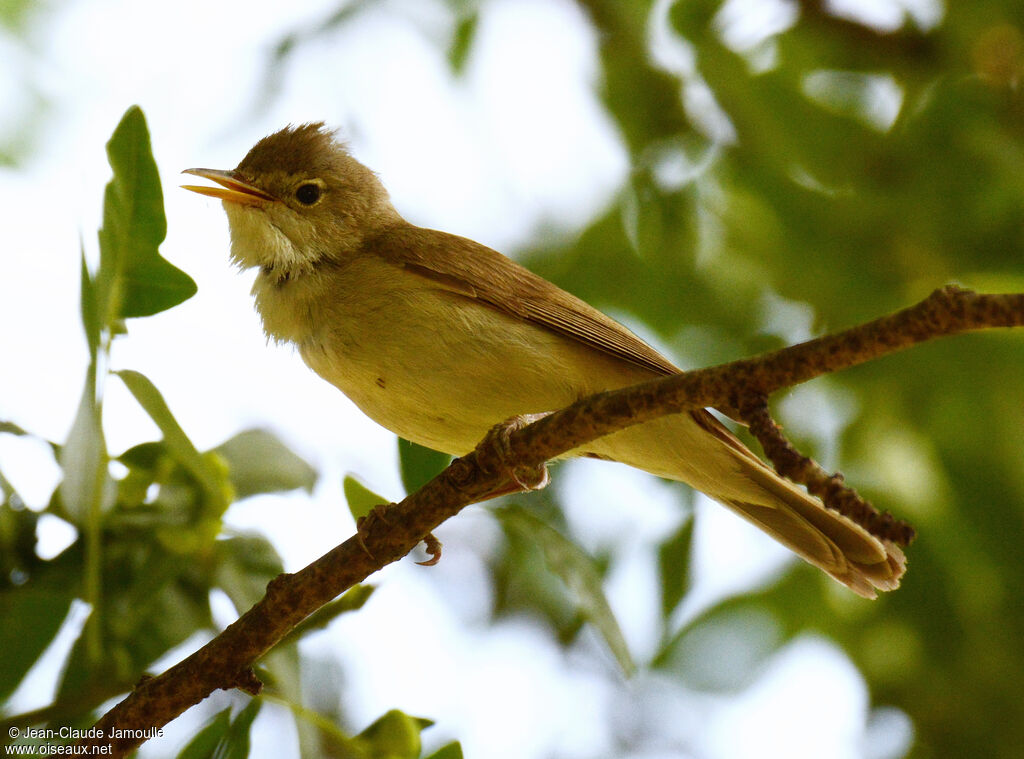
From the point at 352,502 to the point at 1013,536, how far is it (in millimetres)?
2282

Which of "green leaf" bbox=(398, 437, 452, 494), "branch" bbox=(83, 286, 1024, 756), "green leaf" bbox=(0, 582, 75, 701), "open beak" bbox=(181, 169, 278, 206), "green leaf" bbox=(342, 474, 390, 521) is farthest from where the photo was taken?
"open beak" bbox=(181, 169, 278, 206)

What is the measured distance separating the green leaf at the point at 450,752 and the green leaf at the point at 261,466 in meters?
1.03

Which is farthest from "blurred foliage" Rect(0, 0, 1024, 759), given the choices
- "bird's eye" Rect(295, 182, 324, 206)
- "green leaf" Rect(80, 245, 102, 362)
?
"bird's eye" Rect(295, 182, 324, 206)

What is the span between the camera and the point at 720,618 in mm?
4152

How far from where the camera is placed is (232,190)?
14.1 ft

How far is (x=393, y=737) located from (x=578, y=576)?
828mm

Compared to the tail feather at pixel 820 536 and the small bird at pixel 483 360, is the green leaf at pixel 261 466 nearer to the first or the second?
the small bird at pixel 483 360

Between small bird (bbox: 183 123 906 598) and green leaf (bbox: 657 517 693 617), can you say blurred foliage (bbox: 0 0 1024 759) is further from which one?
small bird (bbox: 183 123 906 598)

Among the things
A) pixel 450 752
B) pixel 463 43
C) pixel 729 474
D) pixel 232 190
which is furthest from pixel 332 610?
pixel 463 43

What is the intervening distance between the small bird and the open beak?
0.36m

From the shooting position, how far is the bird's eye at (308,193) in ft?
14.5

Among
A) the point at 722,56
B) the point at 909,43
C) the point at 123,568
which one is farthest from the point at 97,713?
the point at 909,43

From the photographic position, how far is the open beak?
13.8 ft

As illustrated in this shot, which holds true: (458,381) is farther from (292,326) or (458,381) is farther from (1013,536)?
(1013,536)
